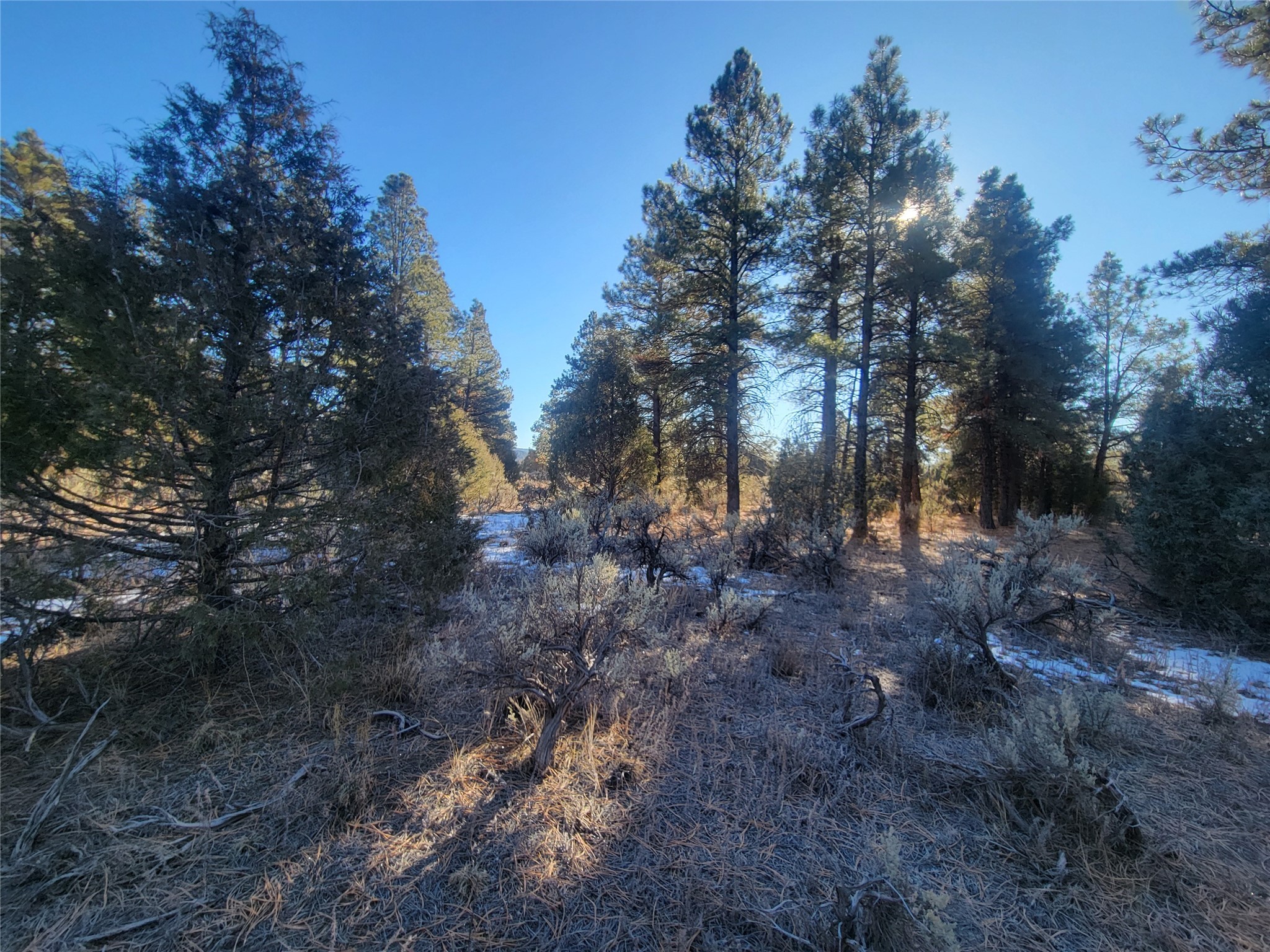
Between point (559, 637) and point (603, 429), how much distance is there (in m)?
10.2

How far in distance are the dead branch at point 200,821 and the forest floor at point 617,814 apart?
0.01 metres

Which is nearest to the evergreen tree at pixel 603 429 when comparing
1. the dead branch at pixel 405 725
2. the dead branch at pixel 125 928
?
the dead branch at pixel 405 725

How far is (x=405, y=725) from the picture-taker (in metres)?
3.09

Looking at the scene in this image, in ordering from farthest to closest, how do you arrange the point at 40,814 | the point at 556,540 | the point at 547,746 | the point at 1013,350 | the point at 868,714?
the point at 1013,350 < the point at 556,540 < the point at 868,714 < the point at 547,746 < the point at 40,814

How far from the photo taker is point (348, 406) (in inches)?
150

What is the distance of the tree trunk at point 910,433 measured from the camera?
1161 cm

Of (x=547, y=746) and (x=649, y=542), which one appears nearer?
(x=547, y=746)

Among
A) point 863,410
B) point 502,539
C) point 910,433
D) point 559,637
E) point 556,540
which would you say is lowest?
point 502,539

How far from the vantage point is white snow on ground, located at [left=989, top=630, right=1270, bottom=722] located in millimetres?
3783

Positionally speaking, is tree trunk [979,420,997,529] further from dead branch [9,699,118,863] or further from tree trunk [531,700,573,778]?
dead branch [9,699,118,863]

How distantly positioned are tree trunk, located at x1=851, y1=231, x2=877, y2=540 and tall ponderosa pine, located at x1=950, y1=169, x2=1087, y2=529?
2899mm

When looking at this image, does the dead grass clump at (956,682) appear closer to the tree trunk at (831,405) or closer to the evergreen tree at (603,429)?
the tree trunk at (831,405)

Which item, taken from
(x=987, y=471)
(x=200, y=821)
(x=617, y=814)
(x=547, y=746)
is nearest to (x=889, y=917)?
(x=617, y=814)

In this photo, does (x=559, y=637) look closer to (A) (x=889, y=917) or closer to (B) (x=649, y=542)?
(A) (x=889, y=917)
